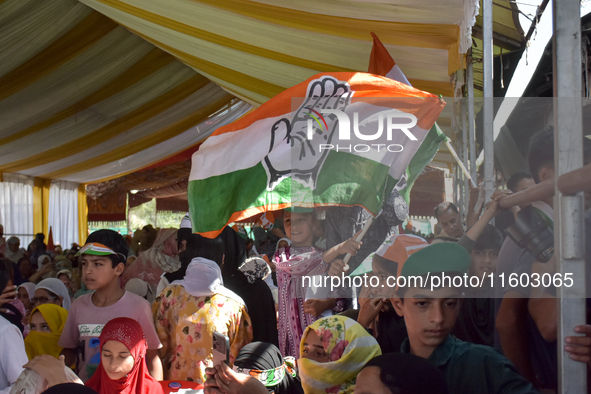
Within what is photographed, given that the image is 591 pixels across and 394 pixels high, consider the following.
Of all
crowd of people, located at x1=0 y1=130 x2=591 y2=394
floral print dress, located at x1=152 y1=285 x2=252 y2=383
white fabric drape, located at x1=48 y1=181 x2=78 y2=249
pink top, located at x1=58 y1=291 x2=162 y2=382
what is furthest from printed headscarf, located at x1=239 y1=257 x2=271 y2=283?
white fabric drape, located at x1=48 y1=181 x2=78 y2=249

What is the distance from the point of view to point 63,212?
36.3 feet

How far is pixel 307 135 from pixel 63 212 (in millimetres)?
10579

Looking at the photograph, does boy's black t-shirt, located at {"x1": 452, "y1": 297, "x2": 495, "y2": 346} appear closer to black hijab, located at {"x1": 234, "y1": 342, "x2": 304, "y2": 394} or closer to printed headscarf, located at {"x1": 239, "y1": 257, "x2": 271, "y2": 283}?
black hijab, located at {"x1": 234, "y1": 342, "x2": 304, "y2": 394}

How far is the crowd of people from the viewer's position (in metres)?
1.41

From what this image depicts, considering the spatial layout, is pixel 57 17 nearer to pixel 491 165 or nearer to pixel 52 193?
pixel 491 165

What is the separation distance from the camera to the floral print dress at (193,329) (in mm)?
2557

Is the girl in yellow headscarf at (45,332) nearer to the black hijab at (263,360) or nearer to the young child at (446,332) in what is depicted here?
the black hijab at (263,360)

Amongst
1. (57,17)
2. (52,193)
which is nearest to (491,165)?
(57,17)

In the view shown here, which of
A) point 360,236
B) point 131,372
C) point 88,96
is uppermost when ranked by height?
point 88,96

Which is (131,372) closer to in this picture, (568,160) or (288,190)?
(288,190)

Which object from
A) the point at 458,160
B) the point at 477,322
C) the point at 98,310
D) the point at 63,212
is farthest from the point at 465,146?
the point at 63,212

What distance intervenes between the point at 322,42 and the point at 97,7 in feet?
6.23

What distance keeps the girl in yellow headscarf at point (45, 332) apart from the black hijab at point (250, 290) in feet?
3.29

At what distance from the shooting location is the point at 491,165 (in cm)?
153
